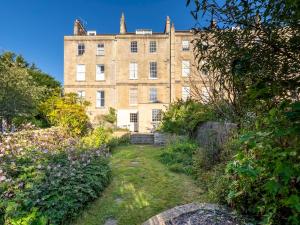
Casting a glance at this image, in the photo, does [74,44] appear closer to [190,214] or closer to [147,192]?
[147,192]

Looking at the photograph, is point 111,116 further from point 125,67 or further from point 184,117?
point 184,117

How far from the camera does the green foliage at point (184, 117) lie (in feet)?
41.9

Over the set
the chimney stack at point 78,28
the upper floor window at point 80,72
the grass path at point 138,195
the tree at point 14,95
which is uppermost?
the chimney stack at point 78,28

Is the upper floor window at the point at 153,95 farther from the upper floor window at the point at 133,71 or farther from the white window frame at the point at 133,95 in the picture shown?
the upper floor window at the point at 133,71

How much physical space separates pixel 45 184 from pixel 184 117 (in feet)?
36.4

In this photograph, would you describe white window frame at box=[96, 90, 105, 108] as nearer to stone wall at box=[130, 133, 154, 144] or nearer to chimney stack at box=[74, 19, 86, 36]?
chimney stack at box=[74, 19, 86, 36]

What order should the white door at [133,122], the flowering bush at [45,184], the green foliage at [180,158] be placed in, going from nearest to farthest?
the flowering bush at [45,184], the green foliage at [180,158], the white door at [133,122]

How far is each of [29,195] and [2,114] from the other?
43.0 ft

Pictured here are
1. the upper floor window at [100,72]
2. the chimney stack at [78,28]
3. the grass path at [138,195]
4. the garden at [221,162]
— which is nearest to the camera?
the garden at [221,162]

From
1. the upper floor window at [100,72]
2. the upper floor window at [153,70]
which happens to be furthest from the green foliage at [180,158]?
the upper floor window at [100,72]

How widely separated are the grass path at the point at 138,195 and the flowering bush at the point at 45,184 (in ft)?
1.01

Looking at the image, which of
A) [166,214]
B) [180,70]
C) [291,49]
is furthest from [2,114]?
[180,70]

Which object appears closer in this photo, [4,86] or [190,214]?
[190,214]

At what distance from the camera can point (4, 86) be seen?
16.0 m
